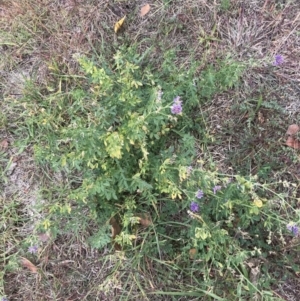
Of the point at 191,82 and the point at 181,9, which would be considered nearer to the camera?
the point at 191,82

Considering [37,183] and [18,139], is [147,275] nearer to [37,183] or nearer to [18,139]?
[37,183]

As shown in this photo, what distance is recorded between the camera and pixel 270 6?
2.92 meters

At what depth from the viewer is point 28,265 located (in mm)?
2852

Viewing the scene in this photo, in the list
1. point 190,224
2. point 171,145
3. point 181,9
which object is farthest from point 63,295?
point 181,9

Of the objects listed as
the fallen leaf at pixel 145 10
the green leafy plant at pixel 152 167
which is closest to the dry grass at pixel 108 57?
the fallen leaf at pixel 145 10

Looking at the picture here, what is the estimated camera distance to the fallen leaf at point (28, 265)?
2844 mm

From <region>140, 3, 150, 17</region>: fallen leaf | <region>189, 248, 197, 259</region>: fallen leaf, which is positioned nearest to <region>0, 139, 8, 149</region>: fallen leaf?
<region>140, 3, 150, 17</region>: fallen leaf

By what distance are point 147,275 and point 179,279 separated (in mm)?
182

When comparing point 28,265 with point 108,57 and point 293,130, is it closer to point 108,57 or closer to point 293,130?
point 108,57

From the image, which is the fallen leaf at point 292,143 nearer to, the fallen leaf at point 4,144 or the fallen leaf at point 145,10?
the fallen leaf at point 145,10

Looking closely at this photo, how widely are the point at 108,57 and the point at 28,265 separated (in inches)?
53.4

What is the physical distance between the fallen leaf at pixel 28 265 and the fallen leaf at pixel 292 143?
5.47ft

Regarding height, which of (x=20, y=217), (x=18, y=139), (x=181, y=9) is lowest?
(x=20, y=217)

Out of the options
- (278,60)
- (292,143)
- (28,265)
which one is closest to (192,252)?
(292,143)
